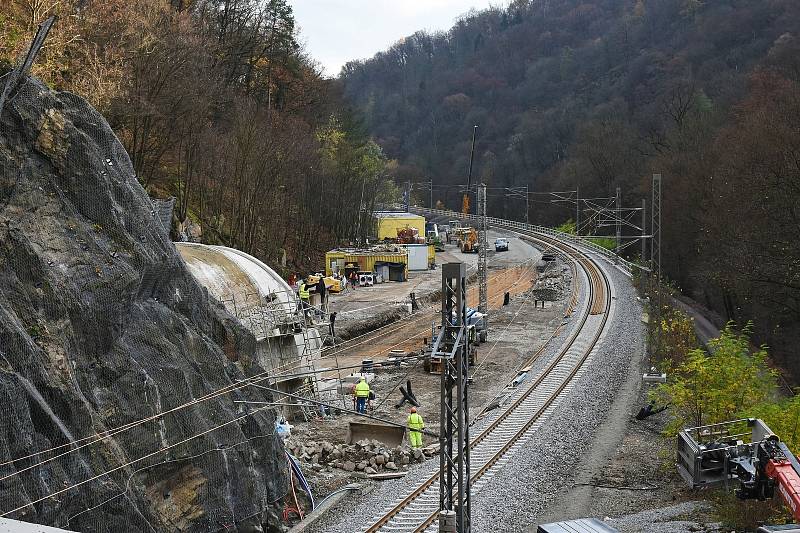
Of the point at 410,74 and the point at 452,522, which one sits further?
the point at 410,74

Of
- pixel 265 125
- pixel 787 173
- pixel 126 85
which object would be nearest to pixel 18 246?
pixel 126 85

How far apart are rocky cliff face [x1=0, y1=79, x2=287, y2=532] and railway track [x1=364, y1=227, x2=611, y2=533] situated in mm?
2708

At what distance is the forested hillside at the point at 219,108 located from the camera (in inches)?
1296

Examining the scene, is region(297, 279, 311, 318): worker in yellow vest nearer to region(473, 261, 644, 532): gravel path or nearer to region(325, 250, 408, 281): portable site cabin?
region(473, 261, 644, 532): gravel path

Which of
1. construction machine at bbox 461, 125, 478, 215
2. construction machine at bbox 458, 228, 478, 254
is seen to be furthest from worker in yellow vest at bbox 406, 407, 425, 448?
construction machine at bbox 458, 228, 478, 254

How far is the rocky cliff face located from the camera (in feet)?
43.9

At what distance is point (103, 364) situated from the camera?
15.4 meters

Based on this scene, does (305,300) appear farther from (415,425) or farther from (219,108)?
(219,108)

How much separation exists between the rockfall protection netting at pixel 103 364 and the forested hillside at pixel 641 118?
28124mm

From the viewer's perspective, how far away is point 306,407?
2859 cm

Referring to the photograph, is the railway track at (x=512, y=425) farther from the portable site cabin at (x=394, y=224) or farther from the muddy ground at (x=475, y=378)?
the portable site cabin at (x=394, y=224)

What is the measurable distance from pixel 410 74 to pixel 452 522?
17849 cm

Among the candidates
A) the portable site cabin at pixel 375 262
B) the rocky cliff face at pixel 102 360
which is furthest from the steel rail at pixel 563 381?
the portable site cabin at pixel 375 262

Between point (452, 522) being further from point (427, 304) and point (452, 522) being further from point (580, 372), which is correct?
point (427, 304)
